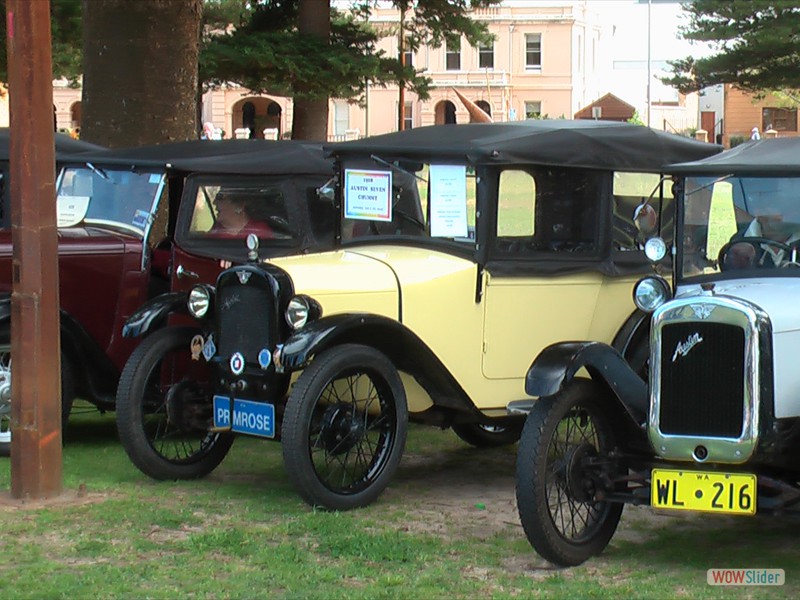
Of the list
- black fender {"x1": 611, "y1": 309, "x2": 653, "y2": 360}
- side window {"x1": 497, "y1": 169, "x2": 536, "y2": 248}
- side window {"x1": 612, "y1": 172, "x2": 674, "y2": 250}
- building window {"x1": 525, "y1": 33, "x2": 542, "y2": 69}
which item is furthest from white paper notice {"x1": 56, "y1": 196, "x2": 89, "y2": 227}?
building window {"x1": 525, "y1": 33, "x2": 542, "y2": 69}

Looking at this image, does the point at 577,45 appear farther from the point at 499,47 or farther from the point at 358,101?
the point at 358,101

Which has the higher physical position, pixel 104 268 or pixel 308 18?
pixel 308 18

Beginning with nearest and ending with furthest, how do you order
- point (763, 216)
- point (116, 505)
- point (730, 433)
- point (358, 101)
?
1. point (730, 433)
2. point (763, 216)
3. point (116, 505)
4. point (358, 101)

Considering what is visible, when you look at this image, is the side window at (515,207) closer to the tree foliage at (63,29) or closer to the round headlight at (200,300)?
the round headlight at (200,300)

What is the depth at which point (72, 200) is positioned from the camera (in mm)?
9055

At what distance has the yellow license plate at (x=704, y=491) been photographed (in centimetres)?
537

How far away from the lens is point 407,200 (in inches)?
309

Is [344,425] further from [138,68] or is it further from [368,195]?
[138,68]

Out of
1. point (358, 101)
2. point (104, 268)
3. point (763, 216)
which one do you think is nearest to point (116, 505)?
point (104, 268)

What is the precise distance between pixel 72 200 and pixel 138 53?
301 centimetres

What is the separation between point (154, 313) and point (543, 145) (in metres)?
2.38

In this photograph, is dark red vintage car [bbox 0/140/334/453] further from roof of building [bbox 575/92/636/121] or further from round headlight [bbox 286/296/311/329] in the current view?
roof of building [bbox 575/92/636/121]

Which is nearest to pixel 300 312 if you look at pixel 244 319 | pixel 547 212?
pixel 244 319

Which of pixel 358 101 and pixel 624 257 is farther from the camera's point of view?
pixel 358 101
